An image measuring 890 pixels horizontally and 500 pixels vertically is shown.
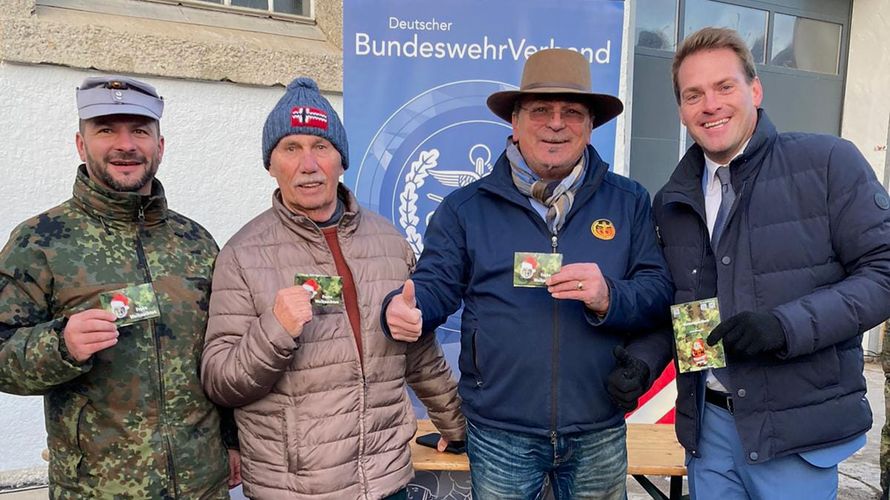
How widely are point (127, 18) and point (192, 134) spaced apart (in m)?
0.83

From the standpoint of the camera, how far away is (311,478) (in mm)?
2053

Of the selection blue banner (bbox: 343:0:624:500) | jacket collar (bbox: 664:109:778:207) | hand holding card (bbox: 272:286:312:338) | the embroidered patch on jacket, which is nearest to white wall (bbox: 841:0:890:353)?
blue banner (bbox: 343:0:624:500)

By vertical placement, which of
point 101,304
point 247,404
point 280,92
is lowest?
point 247,404

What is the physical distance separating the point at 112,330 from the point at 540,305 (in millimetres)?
1361

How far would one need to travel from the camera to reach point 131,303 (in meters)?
1.88

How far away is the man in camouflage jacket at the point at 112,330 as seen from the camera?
1.88 metres

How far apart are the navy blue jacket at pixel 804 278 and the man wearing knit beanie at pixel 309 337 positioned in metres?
1.16

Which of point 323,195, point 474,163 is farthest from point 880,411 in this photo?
point 323,195

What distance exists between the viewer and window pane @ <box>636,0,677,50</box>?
5906mm

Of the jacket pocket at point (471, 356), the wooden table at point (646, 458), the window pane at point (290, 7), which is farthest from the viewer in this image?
the window pane at point (290, 7)

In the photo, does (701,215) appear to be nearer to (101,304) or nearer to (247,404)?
(247,404)

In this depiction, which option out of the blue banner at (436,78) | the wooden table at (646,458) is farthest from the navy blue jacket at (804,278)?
the blue banner at (436,78)

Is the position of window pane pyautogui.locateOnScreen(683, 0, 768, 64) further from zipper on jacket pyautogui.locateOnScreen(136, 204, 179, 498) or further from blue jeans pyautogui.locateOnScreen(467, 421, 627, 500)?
zipper on jacket pyautogui.locateOnScreen(136, 204, 179, 498)

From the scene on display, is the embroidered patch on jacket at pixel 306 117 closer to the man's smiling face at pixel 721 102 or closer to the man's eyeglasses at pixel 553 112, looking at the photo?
the man's eyeglasses at pixel 553 112
